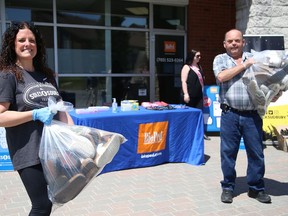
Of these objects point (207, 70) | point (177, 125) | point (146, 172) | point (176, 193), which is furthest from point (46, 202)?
point (207, 70)

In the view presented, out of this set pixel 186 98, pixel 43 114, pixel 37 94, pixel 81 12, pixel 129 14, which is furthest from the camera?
pixel 129 14

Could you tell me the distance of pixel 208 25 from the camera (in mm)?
9016

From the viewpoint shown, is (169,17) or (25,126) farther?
(169,17)

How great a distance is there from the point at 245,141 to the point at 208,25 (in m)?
5.57

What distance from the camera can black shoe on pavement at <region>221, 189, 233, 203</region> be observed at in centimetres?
400

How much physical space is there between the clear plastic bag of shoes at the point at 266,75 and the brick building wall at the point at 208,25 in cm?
527

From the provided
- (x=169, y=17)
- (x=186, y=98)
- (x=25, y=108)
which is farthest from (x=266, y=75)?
(x=169, y=17)

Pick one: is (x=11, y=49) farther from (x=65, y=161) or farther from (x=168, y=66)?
(x=168, y=66)

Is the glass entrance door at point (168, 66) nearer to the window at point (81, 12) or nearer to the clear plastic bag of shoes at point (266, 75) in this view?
the window at point (81, 12)

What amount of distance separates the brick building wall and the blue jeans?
514 centimetres

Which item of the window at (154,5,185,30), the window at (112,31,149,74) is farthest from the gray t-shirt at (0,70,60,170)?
the window at (154,5,185,30)

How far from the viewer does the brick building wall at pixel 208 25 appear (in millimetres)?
8883

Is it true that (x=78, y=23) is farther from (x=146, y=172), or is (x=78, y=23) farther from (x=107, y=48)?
(x=146, y=172)

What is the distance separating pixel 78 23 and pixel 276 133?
4.91 m
